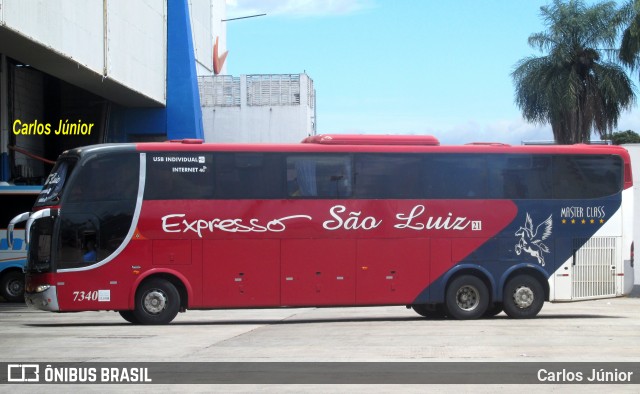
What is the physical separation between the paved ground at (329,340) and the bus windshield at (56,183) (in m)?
2.43

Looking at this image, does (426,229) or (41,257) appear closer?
(41,257)

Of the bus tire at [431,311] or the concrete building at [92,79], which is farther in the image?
the concrete building at [92,79]

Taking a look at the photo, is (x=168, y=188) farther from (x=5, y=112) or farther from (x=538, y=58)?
(x=538, y=58)

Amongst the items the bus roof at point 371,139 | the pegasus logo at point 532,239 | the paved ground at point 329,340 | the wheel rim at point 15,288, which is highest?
the bus roof at point 371,139

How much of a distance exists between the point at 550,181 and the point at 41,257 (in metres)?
10.3

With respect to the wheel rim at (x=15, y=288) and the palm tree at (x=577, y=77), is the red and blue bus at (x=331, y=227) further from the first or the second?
the palm tree at (x=577, y=77)

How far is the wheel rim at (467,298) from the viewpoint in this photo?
782 inches

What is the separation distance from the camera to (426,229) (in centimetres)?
1991

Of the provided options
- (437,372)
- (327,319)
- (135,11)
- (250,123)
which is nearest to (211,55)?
(250,123)

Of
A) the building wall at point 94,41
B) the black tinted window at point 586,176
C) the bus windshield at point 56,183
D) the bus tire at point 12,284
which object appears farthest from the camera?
the bus tire at point 12,284

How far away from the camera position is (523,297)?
66.0 feet

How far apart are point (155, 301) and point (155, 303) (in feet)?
0.13

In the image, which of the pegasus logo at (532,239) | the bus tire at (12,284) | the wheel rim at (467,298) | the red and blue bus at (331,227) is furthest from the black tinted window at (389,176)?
the bus tire at (12,284)

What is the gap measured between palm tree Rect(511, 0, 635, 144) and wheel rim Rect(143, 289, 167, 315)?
2359 centimetres
